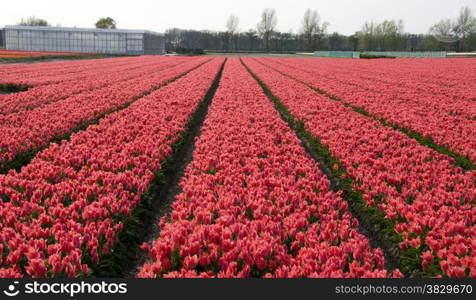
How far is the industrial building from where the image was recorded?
305 ft

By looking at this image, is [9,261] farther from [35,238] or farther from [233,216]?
[233,216]

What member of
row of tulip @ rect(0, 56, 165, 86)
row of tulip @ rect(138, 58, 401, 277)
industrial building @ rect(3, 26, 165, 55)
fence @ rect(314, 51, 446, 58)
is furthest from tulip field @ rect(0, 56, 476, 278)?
industrial building @ rect(3, 26, 165, 55)

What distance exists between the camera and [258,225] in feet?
16.9

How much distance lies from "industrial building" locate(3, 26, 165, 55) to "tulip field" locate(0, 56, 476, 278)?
3524 inches

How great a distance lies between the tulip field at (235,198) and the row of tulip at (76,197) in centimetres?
2

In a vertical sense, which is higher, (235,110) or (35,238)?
(235,110)

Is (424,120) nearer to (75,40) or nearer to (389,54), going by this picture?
(389,54)

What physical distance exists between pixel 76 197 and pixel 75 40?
9885cm

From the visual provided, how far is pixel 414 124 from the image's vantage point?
12305mm

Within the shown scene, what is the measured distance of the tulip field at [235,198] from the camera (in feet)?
14.5

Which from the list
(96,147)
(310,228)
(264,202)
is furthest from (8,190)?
(310,228)

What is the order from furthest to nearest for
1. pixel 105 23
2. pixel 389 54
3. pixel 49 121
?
pixel 105 23, pixel 389 54, pixel 49 121

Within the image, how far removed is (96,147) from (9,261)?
205 inches

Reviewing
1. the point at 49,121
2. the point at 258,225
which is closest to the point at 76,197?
the point at 258,225
